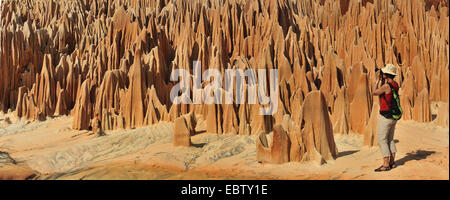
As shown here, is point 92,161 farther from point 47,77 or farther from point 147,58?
point 47,77

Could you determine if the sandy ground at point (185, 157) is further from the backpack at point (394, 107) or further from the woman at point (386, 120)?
the backpack at point (394, 107)

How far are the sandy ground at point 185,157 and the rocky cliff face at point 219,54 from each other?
18.7 inches

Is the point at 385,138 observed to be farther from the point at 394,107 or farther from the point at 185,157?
the point at 185,157

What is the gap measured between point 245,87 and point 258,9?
147 inches

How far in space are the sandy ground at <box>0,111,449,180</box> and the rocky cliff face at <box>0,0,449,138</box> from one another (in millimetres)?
474

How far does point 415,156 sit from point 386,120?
2.57 feet

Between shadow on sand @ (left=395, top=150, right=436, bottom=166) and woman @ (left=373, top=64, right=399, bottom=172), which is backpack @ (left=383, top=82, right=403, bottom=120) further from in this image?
shadow on sand @ (left=395, top=150, right=436, bottom=166)

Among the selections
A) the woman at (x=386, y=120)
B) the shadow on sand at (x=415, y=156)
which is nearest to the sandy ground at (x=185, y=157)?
the shadow on sand at (x=415, y=156)

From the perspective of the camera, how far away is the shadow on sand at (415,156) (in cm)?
380

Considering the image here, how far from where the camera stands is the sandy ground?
381cm

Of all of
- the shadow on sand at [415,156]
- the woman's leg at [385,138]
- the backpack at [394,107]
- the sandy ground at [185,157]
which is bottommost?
the sandy ground at [185,157]

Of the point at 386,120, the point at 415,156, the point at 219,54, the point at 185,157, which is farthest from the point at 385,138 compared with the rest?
the point at 219,54

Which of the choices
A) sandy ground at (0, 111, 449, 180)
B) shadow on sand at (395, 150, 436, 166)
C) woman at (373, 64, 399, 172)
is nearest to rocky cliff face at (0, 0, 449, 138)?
sandy ground at (0, 111, 449, 180)

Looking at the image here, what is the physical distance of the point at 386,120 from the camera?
3.56 m
